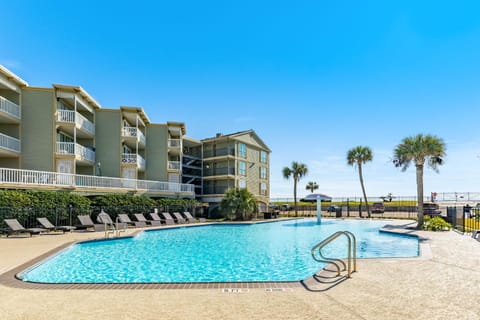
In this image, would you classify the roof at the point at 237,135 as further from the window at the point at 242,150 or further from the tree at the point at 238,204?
the tree at the point at 238,204

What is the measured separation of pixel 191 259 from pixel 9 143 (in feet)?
57.2

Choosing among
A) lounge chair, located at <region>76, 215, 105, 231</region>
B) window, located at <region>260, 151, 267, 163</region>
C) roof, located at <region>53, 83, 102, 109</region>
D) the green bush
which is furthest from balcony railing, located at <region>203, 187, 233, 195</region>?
the green bush

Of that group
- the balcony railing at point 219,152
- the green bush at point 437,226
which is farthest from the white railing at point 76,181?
the green bush at point 437,226

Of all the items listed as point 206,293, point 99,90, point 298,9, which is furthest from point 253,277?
point 99,90

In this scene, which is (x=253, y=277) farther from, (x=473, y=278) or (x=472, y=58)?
(x=472, y=58)

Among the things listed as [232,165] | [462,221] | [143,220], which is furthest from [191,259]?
[232,165]

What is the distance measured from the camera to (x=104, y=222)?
18.4 meters

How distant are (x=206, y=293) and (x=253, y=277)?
348 cm

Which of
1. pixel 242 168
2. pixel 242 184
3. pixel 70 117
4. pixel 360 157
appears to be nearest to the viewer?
pixel 70 117

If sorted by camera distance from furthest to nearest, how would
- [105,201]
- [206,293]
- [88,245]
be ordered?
[105,201] < [88,245] < [206,293]

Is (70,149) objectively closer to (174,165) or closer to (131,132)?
(131,132)

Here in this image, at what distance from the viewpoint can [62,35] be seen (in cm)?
1909

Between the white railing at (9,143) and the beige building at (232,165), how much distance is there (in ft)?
65.0

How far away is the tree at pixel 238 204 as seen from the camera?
29.0 meters
